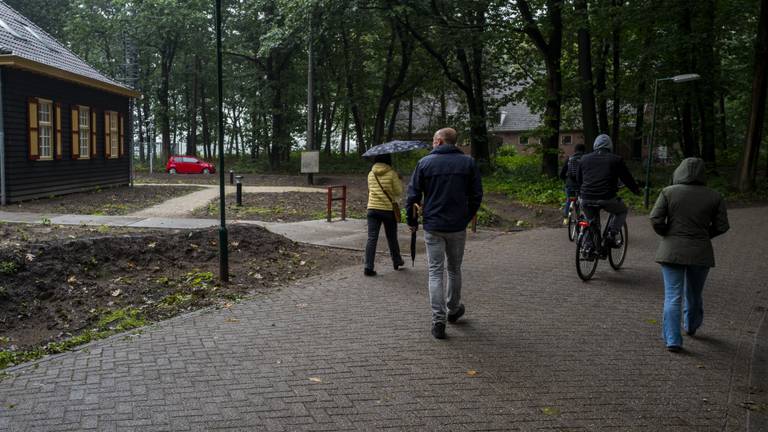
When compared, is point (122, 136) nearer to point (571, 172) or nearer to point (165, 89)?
point (571, 172)

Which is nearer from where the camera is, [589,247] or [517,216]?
[589,247]

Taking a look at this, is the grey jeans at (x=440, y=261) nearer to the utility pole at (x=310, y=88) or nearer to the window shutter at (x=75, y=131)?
the window shutter at (x=75, y=131)

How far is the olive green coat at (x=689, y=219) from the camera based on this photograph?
6016 millimetres

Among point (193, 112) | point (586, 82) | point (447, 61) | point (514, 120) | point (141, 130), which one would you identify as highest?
point (447, 61)

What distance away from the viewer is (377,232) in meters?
9.45

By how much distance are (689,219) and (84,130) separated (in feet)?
70.7

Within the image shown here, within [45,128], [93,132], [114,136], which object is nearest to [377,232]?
[45,128]

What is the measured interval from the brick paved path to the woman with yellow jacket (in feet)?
3.88

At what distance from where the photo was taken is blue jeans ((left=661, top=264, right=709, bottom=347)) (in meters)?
5.93

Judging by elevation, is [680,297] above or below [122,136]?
below

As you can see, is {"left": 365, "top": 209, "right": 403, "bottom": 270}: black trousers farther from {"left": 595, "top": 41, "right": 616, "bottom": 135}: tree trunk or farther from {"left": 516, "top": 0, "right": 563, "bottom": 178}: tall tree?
{"left": 595, "top": 41, "right": 616, "bottom": 135}: tree trunk

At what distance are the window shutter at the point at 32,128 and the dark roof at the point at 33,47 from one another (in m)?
1.25

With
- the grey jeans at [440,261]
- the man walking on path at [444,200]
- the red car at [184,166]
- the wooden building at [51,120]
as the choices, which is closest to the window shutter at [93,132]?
the wooden building at [51,120]

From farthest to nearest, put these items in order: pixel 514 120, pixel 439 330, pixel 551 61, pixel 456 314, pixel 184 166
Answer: pixel 514 120 → pixel 184 166 → pixel 551 61 → pixel 456 314 → pixel 439 330
